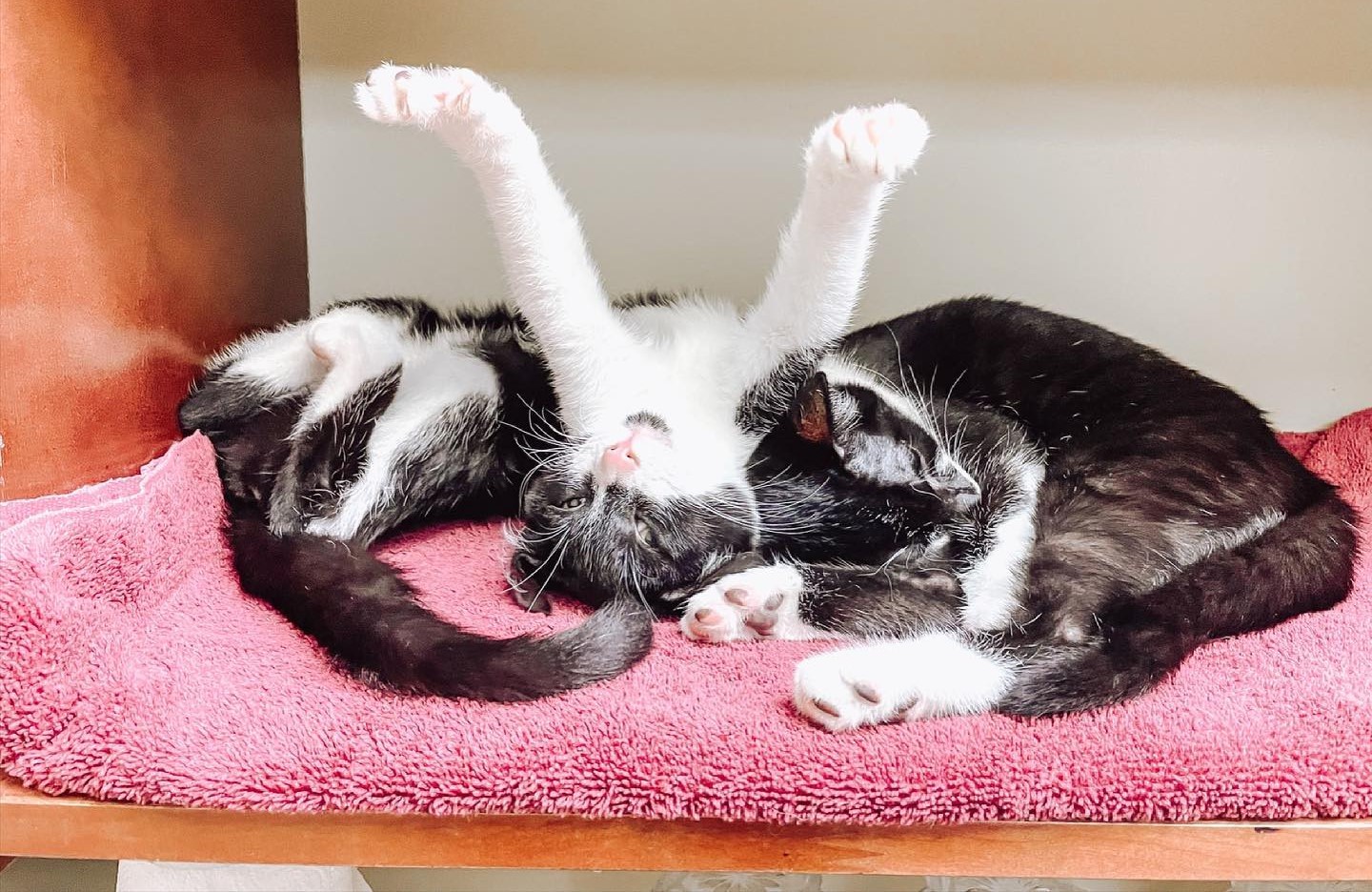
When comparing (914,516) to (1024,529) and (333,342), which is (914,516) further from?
(333,342)

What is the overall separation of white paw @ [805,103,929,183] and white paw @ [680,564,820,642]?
44cm

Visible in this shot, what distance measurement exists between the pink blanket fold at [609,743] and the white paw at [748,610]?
0.11 meters

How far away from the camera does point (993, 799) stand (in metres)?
0.78

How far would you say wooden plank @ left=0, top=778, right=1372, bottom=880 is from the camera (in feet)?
2.59

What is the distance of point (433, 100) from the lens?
3.31 feet

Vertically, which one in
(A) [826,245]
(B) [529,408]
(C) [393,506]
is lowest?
(C) [393,506]

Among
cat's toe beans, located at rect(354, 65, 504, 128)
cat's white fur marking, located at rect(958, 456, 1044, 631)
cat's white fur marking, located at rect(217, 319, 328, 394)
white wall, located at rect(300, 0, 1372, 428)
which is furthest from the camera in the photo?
white wall, located at rect(300, 0, 1372, 428)

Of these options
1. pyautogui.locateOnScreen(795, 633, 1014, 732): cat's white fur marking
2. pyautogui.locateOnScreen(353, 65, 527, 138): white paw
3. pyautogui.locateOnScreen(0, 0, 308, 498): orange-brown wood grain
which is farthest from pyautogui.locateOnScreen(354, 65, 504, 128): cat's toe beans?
pyautogui.locateOnScreen(795, 633, 1014, 732): cat's white fur marking

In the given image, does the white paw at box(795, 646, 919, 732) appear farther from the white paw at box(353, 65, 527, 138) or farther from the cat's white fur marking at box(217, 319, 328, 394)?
the cat's white fur marking at box(217, 319, 328, 394)

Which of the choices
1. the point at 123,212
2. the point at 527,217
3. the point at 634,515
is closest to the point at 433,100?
the point at 527,217

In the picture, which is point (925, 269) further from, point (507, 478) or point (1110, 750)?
point (1110, 750)

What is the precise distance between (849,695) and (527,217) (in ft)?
2.21

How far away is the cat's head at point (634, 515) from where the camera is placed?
46.1 inches

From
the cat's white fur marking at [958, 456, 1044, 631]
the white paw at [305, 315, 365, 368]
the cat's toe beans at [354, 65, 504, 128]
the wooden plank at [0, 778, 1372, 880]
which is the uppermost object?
the cat's toe beans at [354, 65, 504, 128]
